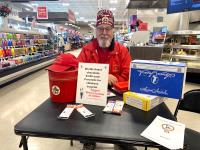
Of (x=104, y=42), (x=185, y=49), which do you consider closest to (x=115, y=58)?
(x=104, y=42)

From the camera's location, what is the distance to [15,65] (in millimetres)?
5934

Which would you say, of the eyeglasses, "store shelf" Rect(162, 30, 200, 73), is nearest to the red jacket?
the eyeglasses

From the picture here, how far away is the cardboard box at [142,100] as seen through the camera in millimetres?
1368

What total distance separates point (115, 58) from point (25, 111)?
2.33m

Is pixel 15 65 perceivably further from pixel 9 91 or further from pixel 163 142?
pixel 163 142

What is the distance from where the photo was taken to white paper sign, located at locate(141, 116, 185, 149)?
100 centimetres

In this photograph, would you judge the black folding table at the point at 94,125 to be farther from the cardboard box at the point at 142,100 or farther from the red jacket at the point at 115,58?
the red jacket at the point at 115,58

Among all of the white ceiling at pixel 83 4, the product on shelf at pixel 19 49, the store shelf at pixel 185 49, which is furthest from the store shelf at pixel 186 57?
the white ceiling at pixel 83 4

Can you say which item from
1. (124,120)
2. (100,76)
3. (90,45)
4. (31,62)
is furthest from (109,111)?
(31,62)

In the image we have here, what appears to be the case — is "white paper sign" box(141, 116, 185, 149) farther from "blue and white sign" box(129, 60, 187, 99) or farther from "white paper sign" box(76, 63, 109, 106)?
"white paper sign" box(76, 63, 109, 106)

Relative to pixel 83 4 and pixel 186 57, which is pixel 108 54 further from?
pixel 83 4

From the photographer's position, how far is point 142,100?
4.52ft

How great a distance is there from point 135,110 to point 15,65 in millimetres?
5376

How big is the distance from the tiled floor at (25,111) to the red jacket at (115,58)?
3.26ft
